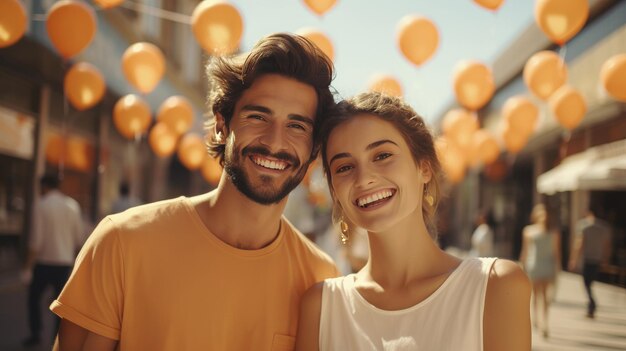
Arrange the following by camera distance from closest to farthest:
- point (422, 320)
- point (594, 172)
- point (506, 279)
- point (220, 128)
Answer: point (506, 279) < point (422, 320) < point (220, 128) < point (594, 172)

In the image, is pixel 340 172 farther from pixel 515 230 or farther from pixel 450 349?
pixel 515 230

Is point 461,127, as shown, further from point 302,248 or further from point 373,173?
point 373,173

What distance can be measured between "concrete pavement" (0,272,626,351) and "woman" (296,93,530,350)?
4908mm

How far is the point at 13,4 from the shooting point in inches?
200

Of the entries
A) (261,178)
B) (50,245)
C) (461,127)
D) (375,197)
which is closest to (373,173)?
(375,197)

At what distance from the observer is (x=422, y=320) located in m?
1.98

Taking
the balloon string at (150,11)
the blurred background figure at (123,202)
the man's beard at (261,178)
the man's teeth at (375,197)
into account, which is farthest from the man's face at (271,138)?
the blurred background figure at (123,202)

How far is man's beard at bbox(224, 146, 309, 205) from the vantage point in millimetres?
2289

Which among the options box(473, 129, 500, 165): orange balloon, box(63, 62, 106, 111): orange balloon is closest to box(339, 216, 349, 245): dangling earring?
box(63, 62, 106, 111): orange balloon

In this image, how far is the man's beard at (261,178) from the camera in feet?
7.51

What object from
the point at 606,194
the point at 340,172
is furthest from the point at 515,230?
the point at 340,172

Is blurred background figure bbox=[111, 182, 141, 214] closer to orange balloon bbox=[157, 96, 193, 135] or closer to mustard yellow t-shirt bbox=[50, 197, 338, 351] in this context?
orange balloon bbox=[157, 96, 193, 135]

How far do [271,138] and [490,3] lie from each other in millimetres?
4066

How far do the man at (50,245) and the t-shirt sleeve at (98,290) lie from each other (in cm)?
459
